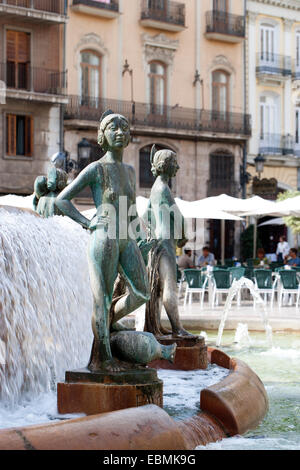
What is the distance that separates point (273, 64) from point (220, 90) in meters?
2.89

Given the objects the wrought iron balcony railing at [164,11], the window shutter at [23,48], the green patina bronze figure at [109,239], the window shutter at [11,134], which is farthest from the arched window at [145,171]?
the green patina bronze figure at [109,239]

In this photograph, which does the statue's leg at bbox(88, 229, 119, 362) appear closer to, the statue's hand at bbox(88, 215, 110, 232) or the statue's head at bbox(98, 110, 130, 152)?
the statue's hand at bbox(88, 215, 110, 232)

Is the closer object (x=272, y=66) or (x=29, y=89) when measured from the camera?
(x=29, y=89)

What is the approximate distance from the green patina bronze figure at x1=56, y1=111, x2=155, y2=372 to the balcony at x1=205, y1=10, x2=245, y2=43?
26.7 meters

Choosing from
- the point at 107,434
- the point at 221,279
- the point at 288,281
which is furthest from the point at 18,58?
the point at 107,434

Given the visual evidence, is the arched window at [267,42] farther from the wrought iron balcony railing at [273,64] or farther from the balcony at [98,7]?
the balcony at [98,7]

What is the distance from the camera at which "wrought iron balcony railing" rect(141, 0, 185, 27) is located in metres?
29.0

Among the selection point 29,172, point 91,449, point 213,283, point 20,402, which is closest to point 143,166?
point 29,172

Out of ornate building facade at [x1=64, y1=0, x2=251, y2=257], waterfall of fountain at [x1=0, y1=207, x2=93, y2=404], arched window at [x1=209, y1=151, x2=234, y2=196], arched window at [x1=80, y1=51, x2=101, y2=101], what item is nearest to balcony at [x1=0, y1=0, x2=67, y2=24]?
ornate building facade at [x1=64, y1=0, x2=251, y2=257]

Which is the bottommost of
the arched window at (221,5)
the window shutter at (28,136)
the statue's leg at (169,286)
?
the statue's leg at (169,286)

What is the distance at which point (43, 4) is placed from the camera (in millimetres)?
25906

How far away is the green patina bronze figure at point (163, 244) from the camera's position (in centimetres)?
698

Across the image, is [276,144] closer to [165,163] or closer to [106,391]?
[165,163]

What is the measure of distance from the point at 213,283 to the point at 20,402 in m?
10.7
